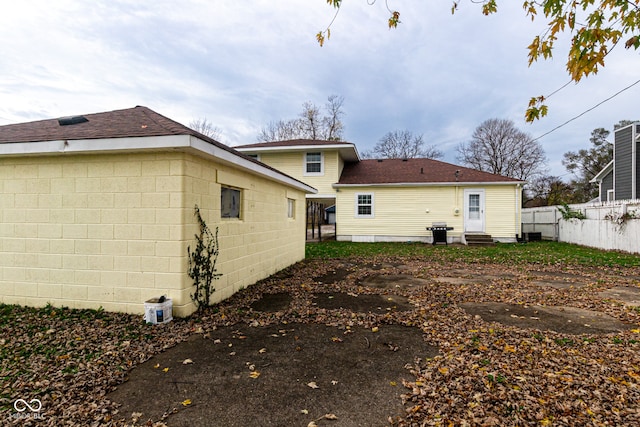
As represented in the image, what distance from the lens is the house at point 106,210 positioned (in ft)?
13.7

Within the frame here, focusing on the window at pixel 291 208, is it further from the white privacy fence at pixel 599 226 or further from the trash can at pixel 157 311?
the white privacy fence at pixel 599 226

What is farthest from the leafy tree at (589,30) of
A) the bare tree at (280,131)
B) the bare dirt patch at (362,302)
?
the bare tree at (280,131)

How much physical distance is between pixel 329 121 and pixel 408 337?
27.3 m

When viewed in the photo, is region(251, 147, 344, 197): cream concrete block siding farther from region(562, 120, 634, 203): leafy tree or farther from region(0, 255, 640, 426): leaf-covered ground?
region(562, 120, 634, 203): leafy tree

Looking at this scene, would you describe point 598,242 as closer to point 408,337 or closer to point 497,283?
point 497,283

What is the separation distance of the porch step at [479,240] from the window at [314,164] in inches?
313

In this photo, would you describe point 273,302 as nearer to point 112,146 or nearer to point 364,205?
point 112,146

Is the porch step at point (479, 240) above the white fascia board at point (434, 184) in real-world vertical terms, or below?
below

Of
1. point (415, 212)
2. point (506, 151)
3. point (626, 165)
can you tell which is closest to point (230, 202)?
point (415, 212)

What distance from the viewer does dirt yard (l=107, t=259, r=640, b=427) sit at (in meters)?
2.20

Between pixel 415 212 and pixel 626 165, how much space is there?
39.4 feet

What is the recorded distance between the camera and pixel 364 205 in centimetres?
1543

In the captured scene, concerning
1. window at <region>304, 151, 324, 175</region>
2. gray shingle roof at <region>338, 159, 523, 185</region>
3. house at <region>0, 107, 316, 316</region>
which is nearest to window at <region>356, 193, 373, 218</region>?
gray shingle roof at <region>338, 159, 523, 185</region>

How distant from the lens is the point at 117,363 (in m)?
2.94
